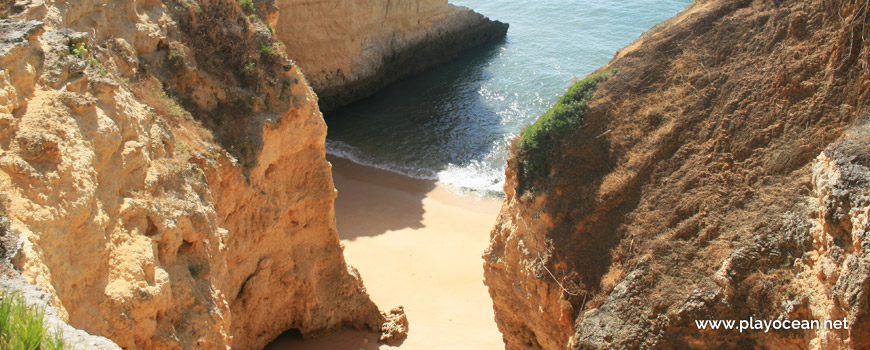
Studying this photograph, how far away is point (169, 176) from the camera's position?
819cm

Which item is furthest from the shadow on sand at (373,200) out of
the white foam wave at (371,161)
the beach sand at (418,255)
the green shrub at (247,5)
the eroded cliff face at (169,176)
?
the green shrub at (247,5)

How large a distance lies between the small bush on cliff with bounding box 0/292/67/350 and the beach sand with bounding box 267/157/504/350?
9235 millimetres

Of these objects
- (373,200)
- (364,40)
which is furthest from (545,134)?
(364,40)

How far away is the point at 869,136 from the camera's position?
817 cm

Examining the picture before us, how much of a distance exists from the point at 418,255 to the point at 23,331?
1420cm

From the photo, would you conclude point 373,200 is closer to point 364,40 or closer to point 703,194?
point 364,40

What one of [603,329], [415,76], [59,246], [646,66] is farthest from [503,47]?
[59,246]

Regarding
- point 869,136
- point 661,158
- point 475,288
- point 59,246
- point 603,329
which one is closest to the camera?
point 59,246

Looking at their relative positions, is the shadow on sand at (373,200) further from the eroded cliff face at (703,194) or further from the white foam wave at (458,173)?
the eroded cliff face at (703,194)

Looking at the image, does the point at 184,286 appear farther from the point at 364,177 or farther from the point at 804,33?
the point at 364,177

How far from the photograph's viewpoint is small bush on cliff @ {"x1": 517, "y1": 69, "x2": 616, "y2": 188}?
36.9 ft

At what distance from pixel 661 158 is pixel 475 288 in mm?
7406

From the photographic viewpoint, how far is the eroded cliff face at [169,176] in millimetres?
6125

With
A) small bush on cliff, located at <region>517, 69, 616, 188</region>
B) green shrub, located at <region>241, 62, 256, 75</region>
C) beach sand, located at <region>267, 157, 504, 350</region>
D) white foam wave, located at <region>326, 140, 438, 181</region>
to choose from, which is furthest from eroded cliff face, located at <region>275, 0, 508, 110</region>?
small bush on cliff, located at <region>517, 69, 616, 188</region>
